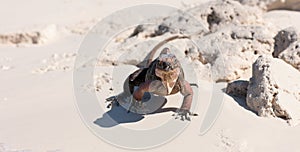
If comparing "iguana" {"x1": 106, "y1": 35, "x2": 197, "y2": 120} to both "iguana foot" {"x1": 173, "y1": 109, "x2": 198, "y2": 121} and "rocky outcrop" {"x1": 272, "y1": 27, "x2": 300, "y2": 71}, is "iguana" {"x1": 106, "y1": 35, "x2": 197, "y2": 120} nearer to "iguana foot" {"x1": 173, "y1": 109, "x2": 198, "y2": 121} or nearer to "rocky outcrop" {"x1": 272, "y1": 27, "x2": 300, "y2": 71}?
"iguana foot" {"x1": 173, "y1": 109, "x2": 198, "y2": 121}

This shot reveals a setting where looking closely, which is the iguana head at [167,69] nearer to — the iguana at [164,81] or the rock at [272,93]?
the iguana at [164,81]

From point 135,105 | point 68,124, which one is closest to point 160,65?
point 135,105

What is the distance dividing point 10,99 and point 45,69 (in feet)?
3.69

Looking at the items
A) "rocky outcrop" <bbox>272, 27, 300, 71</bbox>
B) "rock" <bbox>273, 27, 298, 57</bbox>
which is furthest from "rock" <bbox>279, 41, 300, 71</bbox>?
"rock" <bbox>273, 27, 298, 57</bbox>

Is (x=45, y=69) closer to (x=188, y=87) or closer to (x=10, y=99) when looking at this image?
(x=10, y=99)

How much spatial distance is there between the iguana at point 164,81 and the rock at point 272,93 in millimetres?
557

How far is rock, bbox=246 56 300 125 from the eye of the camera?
11.5 ft

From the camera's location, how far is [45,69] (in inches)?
213

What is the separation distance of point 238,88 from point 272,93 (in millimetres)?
422

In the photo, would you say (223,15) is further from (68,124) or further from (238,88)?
(68,124)

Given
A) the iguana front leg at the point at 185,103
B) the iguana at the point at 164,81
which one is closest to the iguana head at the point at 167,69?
the iguana at the point at 164,81

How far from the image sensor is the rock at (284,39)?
4.51 m

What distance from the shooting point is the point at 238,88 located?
12.8 ft

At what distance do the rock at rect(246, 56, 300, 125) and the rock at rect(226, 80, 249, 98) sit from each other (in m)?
0.16
